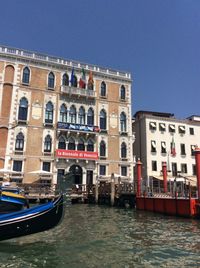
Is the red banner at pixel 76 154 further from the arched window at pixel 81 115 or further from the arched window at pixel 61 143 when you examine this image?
the arched window at pixel 81 115

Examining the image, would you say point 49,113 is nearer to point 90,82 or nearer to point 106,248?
point 90,82

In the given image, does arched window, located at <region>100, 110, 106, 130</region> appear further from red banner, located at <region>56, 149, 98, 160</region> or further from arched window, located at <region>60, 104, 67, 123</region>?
arched window, located at <region>60, 104, 67, 123</region>

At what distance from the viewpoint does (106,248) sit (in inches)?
327

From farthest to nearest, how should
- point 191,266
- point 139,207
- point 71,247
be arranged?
point 139,207 < point 71,247 < point 191,266

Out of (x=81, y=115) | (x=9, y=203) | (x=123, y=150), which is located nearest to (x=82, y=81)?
(x=81, y=115)

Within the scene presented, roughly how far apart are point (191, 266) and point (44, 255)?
12.5ft

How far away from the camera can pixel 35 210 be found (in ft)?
27.7

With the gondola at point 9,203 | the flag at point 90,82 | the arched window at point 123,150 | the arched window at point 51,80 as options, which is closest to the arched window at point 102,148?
the arched window at point 123,150

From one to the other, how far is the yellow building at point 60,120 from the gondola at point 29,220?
17485 mm

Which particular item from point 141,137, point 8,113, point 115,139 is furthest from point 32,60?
point 141,137

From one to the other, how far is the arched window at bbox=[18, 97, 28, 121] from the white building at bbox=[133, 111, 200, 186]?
14273mm

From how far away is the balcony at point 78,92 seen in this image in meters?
30.4

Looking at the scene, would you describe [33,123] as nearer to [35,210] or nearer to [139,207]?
[139,207]

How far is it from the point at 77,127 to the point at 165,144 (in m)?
11.5
